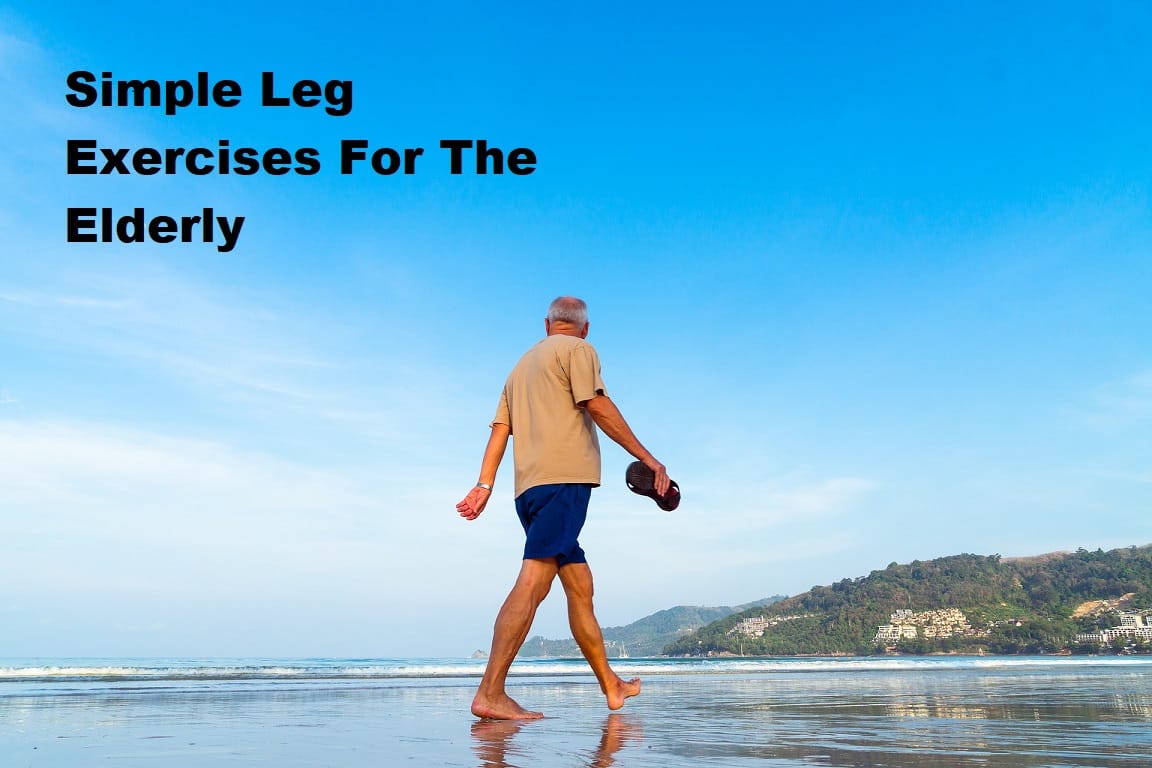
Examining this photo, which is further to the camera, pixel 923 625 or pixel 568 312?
pixel 923 625

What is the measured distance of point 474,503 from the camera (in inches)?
189

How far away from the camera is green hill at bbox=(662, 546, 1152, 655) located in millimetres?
58531

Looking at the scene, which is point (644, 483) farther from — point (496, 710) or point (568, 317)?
point (496, 710)

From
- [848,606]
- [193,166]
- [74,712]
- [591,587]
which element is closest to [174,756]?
[591,587]

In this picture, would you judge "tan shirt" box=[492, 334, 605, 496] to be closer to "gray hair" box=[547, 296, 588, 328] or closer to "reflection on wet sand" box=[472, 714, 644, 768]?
"gray hair" box=[547, 296, 588, 328]

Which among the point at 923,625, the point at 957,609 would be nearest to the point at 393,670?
the point at 923,625

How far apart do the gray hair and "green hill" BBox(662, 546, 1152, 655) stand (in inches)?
2225

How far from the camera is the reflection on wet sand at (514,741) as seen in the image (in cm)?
256

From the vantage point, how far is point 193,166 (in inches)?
348

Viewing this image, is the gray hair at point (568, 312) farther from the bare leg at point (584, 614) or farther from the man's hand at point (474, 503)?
the bare leg at point (584, 614)

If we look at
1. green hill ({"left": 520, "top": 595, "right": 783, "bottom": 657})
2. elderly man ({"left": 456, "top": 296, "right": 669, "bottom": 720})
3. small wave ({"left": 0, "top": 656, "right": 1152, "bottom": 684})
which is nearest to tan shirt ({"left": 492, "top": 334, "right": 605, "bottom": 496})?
elderly man ({"left": 456, "top": 296, "right": 669, "bottom": 720})

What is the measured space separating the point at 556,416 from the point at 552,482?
16.4 inches

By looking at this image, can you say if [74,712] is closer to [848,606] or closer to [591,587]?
[591,587]

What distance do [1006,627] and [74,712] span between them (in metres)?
67.9
